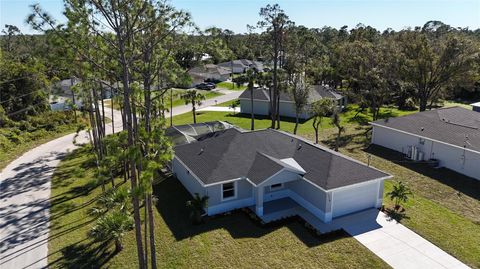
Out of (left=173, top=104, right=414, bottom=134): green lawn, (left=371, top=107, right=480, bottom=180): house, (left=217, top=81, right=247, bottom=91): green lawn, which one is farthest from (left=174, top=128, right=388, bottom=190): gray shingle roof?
(left=217, top=81, right=247, bottom=91): green lawn

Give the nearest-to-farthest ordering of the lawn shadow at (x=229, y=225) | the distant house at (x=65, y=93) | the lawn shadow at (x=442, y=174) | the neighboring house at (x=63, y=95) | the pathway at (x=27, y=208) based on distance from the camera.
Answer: the distant house at (x=65, y=93) → the pathway at (x=27, y=208) → the neighboring house at (x=63, y=95) → the lawn shadow at (x=229, y=225) → the lawn shadow at (x=442, y=174)

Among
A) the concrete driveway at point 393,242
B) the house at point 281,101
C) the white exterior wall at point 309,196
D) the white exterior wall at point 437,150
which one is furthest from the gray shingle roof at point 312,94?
the concrete driveway at point 393,242

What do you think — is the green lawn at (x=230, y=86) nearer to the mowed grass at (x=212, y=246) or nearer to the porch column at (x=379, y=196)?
the mowed grass at (x=212, y=246)

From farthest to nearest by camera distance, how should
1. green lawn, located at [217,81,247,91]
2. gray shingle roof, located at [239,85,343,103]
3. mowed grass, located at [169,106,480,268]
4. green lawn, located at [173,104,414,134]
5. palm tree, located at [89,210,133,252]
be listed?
1. green lawn, located at [217,81,247,91]
2. gray shingle roof, located at [239,85,343,103]
3. green lawn, located at [173,104,414,134]
4. mowed grass, located at [169,106,480,268]
5. palm tree, located at [89,210,133,252]

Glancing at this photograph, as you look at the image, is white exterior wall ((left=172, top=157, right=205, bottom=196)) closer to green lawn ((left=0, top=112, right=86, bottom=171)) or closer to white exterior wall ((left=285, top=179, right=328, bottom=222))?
white exterior wall ((left=285, top=179, right=328, bottom=222))

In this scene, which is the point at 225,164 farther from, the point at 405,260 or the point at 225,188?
the point at 405,260

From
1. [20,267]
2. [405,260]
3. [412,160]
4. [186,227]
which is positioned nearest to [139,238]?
[186,227]
